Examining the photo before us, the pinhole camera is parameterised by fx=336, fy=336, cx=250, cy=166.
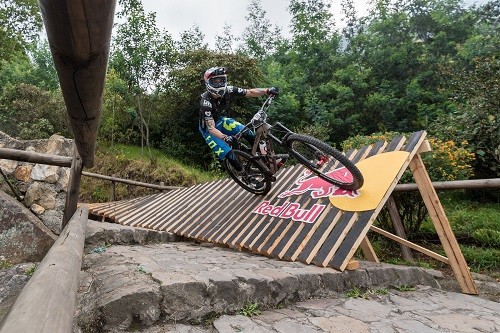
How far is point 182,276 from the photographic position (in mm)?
2096

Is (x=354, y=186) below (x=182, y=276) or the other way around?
the other way around

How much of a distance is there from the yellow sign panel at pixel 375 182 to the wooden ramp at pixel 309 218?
0.4 inches

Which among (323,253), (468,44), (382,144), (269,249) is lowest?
(269,249)

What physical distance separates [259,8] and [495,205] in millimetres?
24196

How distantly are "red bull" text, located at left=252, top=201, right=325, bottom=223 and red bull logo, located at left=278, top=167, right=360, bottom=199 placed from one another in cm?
23

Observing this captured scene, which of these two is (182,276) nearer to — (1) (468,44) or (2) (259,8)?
(1) (468,44)

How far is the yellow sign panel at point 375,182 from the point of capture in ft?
10.9

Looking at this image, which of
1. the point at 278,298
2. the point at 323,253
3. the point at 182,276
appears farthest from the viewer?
the point at 323,253

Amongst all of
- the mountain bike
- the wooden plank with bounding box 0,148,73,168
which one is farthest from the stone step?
the mountain bike

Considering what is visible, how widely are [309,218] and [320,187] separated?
62cm

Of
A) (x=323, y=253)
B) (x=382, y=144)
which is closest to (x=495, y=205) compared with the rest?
(x=382, y=144)

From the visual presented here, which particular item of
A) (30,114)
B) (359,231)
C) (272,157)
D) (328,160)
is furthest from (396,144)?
(30,114)

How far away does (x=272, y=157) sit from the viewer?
14.6 ft

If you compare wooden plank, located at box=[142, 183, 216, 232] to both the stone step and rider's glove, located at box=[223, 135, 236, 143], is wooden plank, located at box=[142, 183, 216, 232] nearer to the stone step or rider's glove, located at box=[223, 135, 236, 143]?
rider's glove, located at box=[223, 135, 236, 143]
